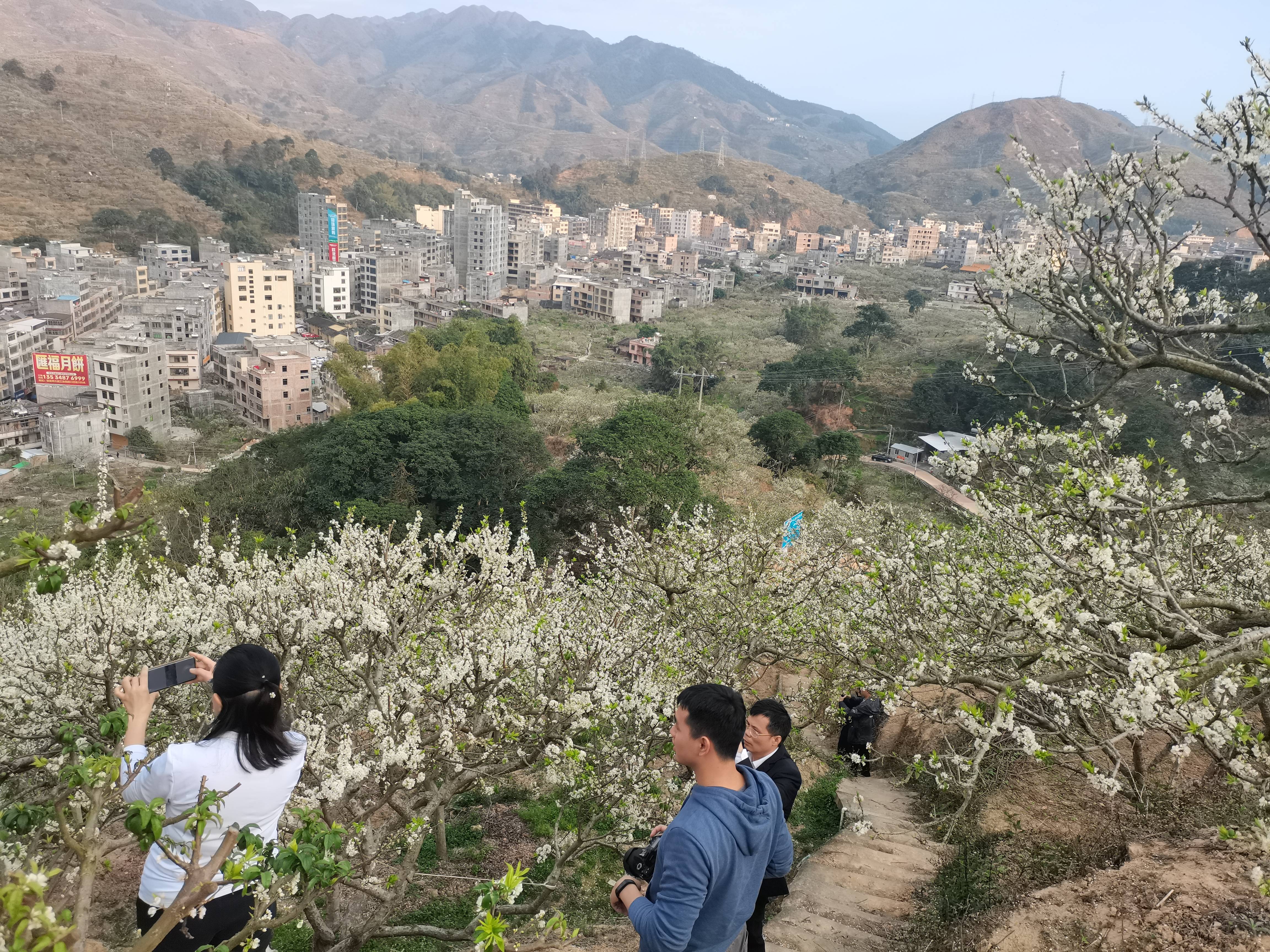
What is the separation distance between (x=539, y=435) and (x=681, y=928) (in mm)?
26896

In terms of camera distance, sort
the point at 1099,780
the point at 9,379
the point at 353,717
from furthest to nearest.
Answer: the point at 9,379, the point at 353,717, the point at 1099,780

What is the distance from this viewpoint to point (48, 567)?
2.60 meters

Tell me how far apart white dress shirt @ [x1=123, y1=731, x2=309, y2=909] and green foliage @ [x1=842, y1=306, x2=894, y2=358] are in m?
60.2

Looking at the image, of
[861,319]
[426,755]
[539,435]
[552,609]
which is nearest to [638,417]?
[539,435]

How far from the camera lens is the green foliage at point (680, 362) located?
51500 mm

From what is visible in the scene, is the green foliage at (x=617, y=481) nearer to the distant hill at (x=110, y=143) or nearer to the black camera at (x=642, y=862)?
the black camera at (x=642, y=862)

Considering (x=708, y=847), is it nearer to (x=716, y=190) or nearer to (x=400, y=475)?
(x=400, y=475)

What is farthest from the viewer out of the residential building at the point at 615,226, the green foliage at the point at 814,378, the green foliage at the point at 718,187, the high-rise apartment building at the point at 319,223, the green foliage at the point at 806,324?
the green foliage at the point at 718,187

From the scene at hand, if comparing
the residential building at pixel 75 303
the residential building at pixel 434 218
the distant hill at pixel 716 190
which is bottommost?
the residential building at pixel 75 303

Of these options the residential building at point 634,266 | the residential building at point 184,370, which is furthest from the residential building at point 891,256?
the residential building at point 184,370

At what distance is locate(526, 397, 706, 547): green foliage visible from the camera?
2348 cm

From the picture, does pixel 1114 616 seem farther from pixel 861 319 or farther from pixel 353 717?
pixel 861 319

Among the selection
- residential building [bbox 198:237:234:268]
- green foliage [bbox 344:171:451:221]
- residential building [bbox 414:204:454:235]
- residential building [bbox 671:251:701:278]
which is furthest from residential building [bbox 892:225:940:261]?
residential building [bbox 198:237:234:268]

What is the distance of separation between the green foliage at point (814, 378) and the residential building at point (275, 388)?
94.9 feet
